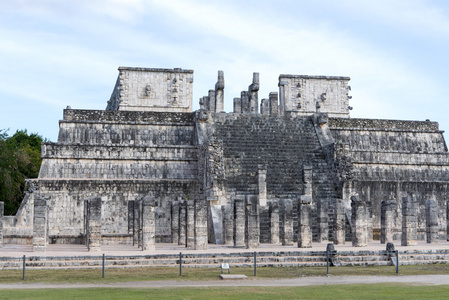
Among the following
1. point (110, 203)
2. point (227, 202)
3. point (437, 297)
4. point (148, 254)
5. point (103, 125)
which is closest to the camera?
point (437, 297)

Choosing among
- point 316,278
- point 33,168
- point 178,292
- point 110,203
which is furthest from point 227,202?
point 33,168

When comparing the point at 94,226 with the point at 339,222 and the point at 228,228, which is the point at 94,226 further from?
the point at 339,222

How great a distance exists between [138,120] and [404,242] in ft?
47.8

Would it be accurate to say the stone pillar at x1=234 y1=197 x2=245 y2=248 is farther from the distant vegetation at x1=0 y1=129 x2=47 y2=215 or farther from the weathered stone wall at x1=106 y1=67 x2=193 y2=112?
the distant vegetation at x1=0 y1=129 x2=47 y2=215

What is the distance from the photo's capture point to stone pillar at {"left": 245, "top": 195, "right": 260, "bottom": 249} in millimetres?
22922

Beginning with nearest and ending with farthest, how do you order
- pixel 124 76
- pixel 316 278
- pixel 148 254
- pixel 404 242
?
pixel 316 278, pixel 148 254, pixel 404 242, pixel 124 76

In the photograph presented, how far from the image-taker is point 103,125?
108 feet

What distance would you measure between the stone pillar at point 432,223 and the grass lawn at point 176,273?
677cm

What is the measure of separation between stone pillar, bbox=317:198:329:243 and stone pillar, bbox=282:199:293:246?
A: 5.29ft

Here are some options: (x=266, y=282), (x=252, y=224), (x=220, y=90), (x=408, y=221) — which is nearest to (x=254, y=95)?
(x=220, y=90)

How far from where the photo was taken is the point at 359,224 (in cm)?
2434

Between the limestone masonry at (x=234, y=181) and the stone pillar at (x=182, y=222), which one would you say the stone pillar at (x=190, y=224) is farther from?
the stone pillar at (x=182, y=222)

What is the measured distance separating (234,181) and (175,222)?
3.25m

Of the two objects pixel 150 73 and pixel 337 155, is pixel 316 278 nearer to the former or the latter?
pixel 337 155
